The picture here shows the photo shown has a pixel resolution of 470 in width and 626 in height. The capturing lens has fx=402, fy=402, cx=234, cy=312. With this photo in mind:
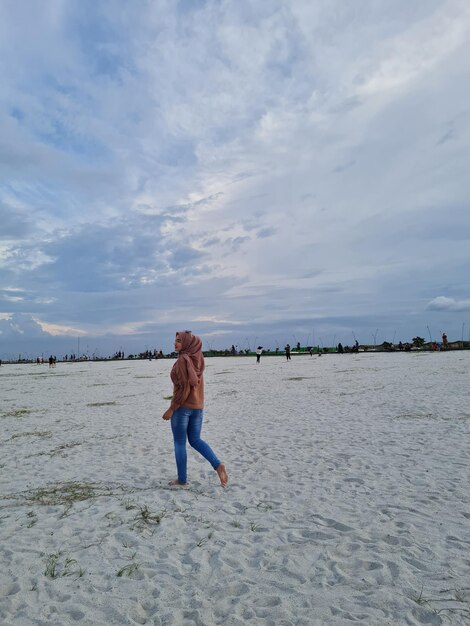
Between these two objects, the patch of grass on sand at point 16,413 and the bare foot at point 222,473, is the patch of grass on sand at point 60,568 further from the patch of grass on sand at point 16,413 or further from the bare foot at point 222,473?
the patch of grass on sand at point 16,413

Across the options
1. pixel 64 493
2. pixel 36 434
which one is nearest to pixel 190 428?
pixel 64 493

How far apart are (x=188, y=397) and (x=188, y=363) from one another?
1.89ft

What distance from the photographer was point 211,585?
4.30 m

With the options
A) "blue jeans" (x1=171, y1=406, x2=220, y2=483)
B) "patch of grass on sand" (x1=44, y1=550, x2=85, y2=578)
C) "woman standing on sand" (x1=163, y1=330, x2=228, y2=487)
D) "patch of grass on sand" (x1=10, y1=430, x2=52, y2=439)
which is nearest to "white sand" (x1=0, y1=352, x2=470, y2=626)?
"patch of grass on sand" (x1=44, y1=550, x2=85, y2=578)

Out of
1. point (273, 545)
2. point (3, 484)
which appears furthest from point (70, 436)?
point (273, 545)

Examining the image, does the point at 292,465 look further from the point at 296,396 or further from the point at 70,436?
the point at 296,396

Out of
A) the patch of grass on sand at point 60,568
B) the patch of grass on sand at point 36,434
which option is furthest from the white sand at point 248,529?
the patch of grass on sand at point 36,434

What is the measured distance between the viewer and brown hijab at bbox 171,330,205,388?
6.71 metres

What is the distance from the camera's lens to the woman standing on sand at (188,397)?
6727 mm

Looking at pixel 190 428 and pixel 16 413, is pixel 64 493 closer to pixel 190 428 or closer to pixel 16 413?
pixel 190 428

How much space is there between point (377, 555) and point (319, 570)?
2.46 feet

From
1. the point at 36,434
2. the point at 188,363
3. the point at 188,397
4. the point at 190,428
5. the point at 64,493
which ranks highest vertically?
the point at 188,363

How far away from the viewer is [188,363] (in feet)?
22.1

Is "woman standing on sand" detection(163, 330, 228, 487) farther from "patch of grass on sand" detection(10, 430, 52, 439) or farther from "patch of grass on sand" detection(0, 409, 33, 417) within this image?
"patch of grass on sand" detection(0, 409, 33, 417)
